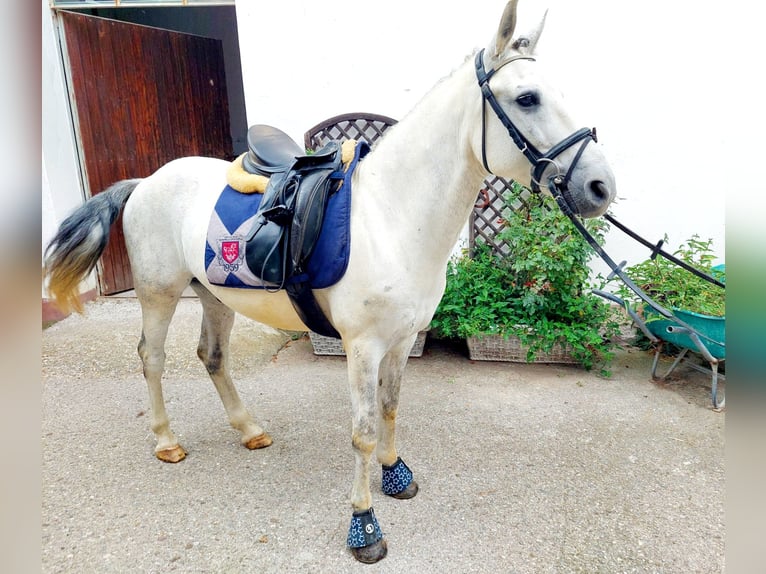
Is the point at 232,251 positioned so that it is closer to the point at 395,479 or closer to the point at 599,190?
the point at 395,479

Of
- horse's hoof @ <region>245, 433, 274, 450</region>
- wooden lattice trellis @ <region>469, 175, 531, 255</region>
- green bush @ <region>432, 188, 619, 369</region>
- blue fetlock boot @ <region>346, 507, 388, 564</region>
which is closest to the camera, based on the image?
blue fetlock boot @ <region>346, 507, 388, 564</region>

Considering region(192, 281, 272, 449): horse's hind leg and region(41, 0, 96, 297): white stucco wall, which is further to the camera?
region(41, 0, 96, 297): white stucco wall

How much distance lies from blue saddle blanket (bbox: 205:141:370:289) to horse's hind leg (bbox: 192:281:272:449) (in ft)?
2.13

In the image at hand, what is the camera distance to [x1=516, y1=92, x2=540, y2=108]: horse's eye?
1543 mm

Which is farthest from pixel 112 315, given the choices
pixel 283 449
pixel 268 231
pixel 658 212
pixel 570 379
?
pixel 658 212

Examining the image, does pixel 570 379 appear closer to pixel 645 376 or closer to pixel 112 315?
pixel 645 376

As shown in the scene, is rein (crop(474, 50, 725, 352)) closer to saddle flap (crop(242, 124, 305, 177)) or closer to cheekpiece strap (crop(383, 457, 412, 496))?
saddle flap (crop(242, 124, 305, 177))

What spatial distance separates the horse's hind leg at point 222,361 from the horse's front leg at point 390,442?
2.75ft

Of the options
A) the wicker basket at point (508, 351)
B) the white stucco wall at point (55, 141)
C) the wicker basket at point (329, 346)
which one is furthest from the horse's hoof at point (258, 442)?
the white stucco wall at point (55, 141)

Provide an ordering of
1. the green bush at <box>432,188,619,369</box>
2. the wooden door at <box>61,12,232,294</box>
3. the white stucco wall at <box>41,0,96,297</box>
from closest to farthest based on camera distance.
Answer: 1. the green bush at <box>432,188,619,369</box>
2. the white stucco wall at <box>41,0,96,297</box>
3. the wooden door at <box>61,12,232,294</box>

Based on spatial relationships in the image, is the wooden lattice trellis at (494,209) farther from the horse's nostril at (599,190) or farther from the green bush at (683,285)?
the horse's nostril at (599,190)

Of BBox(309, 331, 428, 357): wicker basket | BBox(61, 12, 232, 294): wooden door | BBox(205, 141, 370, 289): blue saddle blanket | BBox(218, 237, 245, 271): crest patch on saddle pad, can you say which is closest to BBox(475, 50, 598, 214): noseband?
BBox(205, 141, 370, 289): blue saddle blanket

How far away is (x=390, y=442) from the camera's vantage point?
2.36 meters

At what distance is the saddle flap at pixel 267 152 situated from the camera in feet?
7.25
